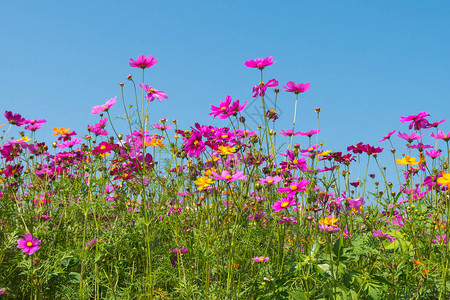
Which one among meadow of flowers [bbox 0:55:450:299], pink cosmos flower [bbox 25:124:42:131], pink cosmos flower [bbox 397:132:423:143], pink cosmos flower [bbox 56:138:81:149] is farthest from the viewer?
pink cosmos flower [bbox 25:124:42:131]

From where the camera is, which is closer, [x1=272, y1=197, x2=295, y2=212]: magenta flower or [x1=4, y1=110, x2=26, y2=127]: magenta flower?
[x1=272, y1=197, x2=295, y2=212]: magenta flower

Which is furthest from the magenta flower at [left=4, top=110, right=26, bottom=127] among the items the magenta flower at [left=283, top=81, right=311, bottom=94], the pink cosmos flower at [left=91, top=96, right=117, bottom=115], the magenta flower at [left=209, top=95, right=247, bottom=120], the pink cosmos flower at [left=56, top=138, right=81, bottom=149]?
the magenta flower at [left=283, top=81, right=311, bottom=94]

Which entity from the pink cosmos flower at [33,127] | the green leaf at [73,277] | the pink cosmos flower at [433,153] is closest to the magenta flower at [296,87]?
the pink cosmos flower at [433,153]

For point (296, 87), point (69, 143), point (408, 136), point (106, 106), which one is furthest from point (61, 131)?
point (408, 136)

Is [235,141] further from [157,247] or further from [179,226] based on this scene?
[157,247]

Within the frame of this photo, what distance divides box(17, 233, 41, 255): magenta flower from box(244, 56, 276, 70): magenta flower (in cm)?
137

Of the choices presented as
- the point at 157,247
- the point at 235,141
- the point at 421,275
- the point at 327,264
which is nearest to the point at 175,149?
the point at 235,141

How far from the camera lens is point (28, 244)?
6.26ft

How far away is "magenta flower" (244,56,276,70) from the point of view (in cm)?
201

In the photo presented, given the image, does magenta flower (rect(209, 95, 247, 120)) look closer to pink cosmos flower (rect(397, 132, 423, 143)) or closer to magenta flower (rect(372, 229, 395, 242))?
magenta flower (rect(372, 229, 395, 242))

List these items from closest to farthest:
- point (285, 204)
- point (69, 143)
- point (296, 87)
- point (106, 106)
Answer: point (285, 204) < point (106, 106) < point (296, 87) < point (69, 143)

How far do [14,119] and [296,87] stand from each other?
7.13 ft

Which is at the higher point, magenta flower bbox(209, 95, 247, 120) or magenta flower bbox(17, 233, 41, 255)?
magenta flower bbox(209, 95, 247, 120)

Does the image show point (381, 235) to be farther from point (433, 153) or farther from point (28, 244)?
point (28, 244)
